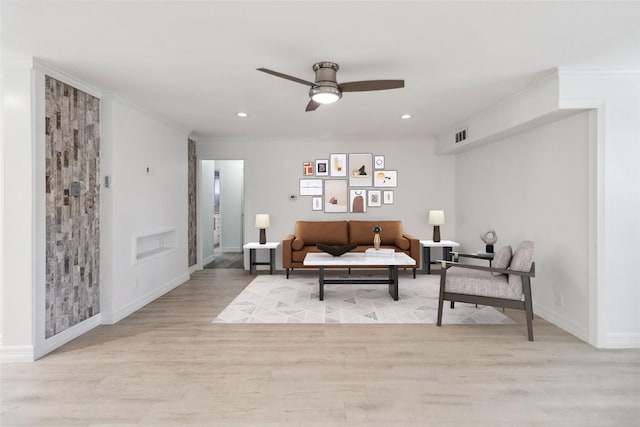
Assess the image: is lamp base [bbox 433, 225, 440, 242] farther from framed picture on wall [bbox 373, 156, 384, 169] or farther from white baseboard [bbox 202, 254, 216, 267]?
white baseboard [bbox 202, 254, 216, 267]

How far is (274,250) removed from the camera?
6203 mm

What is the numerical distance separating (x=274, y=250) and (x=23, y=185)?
3888mm

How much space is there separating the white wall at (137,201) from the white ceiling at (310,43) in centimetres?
53

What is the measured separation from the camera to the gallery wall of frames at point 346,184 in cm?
649

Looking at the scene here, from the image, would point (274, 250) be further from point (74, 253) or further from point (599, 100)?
point (599, 100)

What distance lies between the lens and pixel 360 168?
648 cm

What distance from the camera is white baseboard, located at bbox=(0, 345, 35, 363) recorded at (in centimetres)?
277

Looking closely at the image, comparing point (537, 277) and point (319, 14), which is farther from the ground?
point (319, 14)

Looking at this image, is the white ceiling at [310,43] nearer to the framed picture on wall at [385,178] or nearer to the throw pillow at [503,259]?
the throw pillow at [503,259]

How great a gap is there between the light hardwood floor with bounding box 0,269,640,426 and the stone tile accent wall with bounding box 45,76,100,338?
38 centimetres

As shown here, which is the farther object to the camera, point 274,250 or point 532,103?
point 274,250

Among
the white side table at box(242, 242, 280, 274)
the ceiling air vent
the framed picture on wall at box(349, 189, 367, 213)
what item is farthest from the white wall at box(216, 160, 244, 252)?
the ceiling air vent

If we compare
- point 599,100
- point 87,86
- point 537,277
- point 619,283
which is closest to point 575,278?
point 619,283

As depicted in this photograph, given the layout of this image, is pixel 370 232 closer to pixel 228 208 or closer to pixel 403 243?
pixel 403 243
